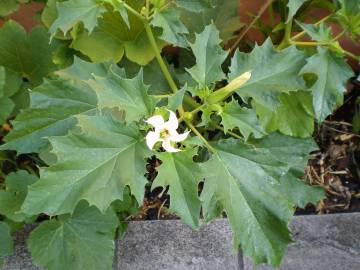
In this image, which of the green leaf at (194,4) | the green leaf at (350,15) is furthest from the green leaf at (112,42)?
the green leaf at (350,15)

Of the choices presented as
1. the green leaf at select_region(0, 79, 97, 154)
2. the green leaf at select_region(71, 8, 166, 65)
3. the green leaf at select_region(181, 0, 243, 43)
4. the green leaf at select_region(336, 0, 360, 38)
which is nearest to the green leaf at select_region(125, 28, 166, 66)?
the green leaf at select_region(71, 8, 166, 65)

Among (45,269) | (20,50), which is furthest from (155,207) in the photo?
(20,50)

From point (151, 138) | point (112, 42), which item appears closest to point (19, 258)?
point (112, 42)

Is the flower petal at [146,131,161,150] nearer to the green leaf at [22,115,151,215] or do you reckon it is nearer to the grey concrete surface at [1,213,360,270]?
the green leaf at [22,115,151,215]

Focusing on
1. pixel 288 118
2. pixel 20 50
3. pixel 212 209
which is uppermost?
pixel 20 50

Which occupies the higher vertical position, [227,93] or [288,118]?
[288,118]

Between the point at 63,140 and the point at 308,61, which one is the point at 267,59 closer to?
the point at 308,61

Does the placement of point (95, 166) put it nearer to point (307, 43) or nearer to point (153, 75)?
point (153, 75)

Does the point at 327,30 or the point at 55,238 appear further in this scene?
the point at 55,238
